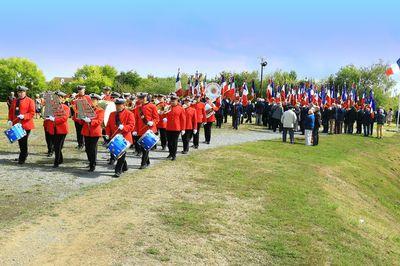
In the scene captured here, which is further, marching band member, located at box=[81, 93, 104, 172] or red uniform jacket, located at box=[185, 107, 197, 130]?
red uniform jacket, located at box=[185, 107, 197, 130]

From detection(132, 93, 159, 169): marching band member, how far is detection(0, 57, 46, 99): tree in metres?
85.8

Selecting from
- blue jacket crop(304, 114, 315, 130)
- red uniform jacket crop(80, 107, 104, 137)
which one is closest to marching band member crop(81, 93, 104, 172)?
red uniform jacket crop(80, 107, 104, 137)

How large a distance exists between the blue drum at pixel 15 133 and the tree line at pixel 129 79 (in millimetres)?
60856

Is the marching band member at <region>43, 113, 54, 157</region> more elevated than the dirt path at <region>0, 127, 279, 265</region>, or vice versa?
the marching band member at <region>43, 113, 54, 157</region>

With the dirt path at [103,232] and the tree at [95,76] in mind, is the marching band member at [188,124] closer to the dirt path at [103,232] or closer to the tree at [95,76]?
the dirt path at [103,232]

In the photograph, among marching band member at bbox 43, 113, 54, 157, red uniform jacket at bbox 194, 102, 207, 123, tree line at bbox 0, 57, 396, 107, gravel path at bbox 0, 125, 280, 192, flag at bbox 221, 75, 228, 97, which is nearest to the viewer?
gravel path at bbox 0, 125, 280, 192

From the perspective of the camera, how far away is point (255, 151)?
63.5 ft

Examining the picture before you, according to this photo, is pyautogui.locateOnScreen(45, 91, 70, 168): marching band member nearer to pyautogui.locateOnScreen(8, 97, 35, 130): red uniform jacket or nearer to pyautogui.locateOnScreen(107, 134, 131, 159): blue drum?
pyautogui.locateOnScreen(8, 97, 35, 130): red uniform jacket

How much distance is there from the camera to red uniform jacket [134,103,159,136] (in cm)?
1376

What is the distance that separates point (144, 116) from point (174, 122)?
1.52 meters

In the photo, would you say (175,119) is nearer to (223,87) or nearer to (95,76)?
(223,87)

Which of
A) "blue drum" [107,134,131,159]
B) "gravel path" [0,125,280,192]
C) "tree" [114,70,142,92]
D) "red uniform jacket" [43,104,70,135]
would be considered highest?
"tree" [114,70,142,92]

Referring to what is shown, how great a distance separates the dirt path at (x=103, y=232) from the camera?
7.12 meters

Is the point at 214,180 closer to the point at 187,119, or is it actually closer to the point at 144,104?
the point at 144,104
